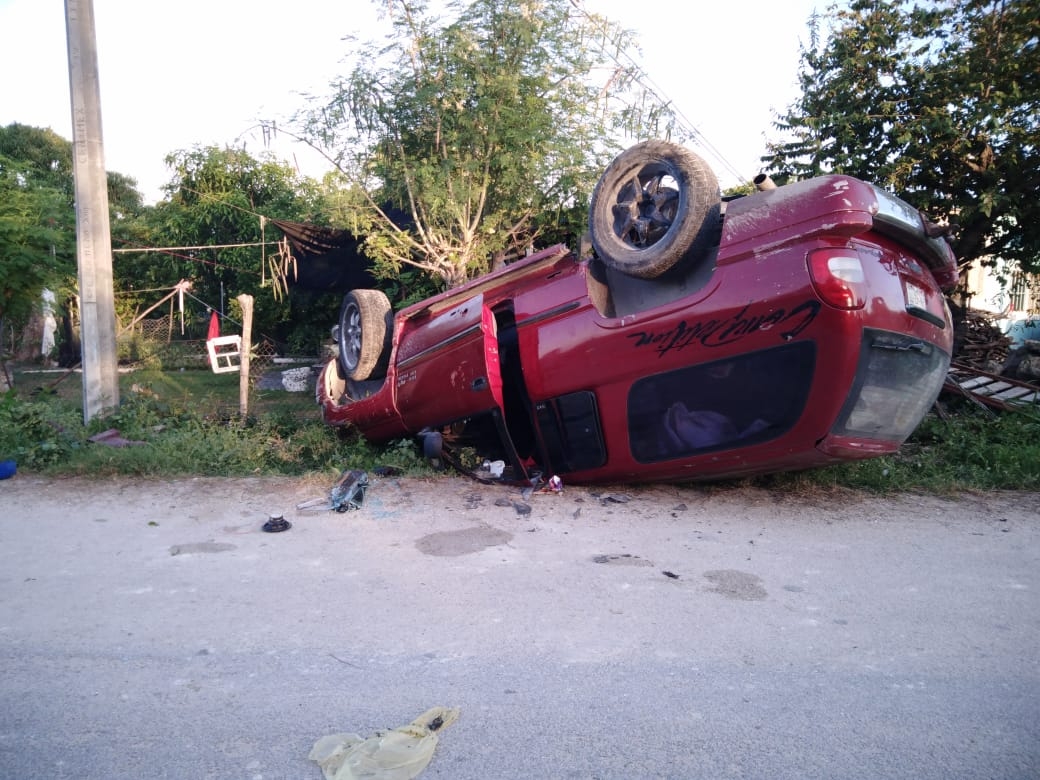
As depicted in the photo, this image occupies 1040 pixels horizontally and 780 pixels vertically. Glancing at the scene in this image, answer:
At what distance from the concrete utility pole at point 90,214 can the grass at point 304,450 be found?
22.7 inches

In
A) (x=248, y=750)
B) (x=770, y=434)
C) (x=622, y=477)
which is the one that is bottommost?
(x=248, y=750)

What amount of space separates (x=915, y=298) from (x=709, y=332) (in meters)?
1.30

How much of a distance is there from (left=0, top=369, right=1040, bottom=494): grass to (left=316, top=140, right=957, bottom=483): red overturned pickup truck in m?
1.17

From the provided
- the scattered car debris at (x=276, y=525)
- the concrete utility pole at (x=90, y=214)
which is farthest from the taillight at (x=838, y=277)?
the concrete utility pole at (x=90, y=214)

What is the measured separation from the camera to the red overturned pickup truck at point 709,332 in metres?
4.46

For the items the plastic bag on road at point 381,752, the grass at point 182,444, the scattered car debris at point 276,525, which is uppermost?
the grass at point 182,444

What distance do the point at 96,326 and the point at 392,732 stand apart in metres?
7.56

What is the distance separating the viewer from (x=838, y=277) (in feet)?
14.3

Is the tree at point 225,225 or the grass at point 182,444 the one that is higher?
the tree at point 225,225

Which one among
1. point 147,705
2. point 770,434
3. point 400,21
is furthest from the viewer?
point 400,21

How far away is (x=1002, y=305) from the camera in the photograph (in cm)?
1628

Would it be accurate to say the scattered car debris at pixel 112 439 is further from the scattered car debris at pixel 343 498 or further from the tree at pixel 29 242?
the tree at pixel 29 242

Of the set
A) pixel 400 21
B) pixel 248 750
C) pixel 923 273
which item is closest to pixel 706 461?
pixel 923 273

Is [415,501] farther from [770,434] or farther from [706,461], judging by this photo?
[770,434]
